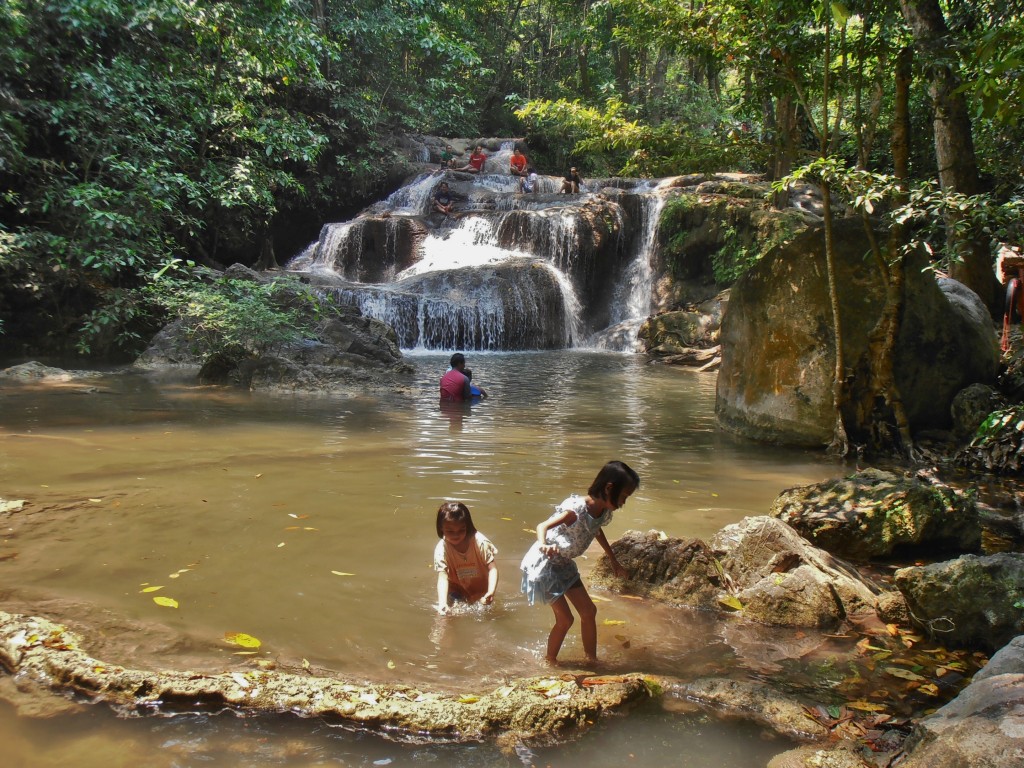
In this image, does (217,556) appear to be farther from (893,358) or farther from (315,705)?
(893,358)

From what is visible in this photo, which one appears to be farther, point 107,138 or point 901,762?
point 107,138

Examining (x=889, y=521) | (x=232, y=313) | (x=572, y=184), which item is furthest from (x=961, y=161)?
(x=572, y=184)

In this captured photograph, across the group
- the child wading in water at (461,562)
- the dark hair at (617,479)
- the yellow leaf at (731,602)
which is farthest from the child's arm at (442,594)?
the yellow leaf at (731,602)

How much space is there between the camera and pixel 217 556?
4.21 metres

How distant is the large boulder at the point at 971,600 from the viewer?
3.44 m

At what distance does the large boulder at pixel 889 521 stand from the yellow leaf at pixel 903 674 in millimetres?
1526

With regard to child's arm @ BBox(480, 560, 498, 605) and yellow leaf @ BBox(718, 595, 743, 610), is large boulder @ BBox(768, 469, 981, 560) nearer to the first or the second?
yellow leaf @ BBox(718, 595, 743, 610)

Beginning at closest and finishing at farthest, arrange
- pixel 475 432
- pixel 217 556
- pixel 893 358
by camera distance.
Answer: pixel 217 556, pixel 893 358, pixel 475 432

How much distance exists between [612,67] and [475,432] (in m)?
31.6

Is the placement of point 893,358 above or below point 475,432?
above

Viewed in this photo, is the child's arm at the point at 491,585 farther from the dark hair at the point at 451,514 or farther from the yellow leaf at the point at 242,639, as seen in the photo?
the yellow leaf at the point at 242,639

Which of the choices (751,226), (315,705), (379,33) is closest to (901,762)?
(315,705)

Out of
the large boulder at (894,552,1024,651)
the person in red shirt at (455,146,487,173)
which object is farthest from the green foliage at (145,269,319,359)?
the person in red shirt at (455,146,487,173)

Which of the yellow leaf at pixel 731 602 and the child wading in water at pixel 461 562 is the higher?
the child wading in water at pixel 461 562
